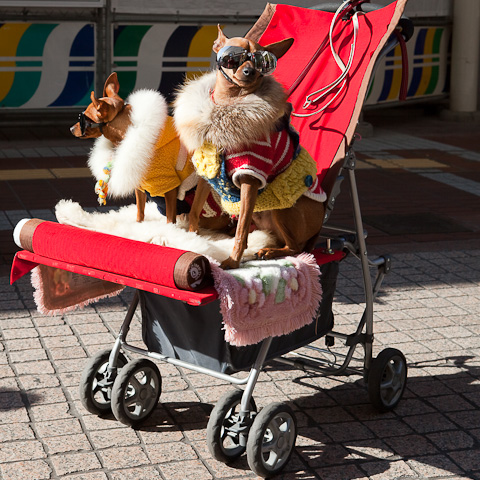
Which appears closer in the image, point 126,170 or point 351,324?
point 126,170

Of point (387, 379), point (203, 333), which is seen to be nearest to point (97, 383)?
point (203, 333)

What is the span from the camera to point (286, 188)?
362cm

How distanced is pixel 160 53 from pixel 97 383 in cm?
874

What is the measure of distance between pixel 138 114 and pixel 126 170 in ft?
0.90

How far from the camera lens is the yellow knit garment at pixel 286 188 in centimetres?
362

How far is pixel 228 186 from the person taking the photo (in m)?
3.55

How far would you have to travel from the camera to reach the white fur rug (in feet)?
11.5

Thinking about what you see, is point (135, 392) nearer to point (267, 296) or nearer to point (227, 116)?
point (267, 296)

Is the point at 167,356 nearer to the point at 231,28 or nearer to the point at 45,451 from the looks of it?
the point at 45,451

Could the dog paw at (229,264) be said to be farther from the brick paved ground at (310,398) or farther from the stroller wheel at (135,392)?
the brick paved ground at (310,398)

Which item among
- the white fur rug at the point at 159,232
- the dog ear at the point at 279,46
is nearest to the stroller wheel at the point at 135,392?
the white fur rug at the point at 159,232

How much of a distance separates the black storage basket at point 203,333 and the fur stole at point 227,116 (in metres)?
0.71

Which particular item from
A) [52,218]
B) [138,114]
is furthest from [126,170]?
[52,218]

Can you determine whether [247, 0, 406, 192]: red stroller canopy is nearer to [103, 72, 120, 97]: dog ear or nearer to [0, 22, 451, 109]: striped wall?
[103, 72, 120, 97]: dog ear
